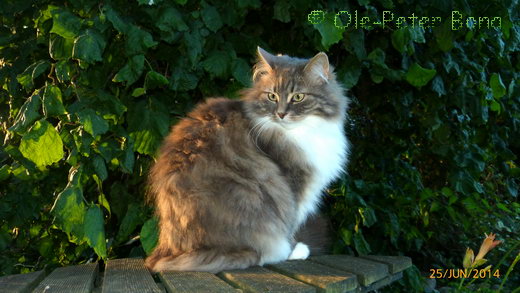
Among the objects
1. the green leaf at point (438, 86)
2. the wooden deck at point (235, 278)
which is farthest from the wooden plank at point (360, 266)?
the green leaf at point (438, 86)

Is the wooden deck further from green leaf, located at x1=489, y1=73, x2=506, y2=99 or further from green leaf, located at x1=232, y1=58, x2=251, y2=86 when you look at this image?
green leaf, located at x1=489, y1=73, x2=506, y2=99

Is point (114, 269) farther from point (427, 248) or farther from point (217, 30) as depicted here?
point (427, 248)

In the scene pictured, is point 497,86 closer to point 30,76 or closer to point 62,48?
point 62,48

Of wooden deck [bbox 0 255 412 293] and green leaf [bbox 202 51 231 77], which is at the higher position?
green leaf [bbox 202 51 231 77]

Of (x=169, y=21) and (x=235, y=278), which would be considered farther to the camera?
(x=169, y=21)

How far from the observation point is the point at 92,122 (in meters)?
2.22

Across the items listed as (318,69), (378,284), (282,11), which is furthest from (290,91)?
(378,284)

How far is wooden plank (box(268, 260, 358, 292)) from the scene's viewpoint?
1.90 meters

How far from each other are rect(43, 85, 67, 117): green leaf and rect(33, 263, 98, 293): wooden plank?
2.33 ft

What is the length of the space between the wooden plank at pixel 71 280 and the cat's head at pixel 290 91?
42.4 inches

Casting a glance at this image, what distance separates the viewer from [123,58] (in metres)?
2.55

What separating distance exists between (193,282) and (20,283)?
763mm

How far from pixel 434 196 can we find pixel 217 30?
182 centimetres

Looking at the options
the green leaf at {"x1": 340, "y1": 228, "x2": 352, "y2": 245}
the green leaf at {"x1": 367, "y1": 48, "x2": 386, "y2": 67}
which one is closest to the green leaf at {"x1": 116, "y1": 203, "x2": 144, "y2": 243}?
the green leaf at {"x1": 340, "y1": 228, "x2": 352, "y2": 245}
